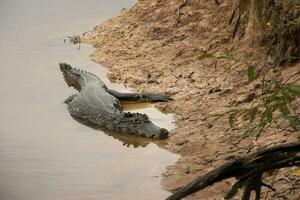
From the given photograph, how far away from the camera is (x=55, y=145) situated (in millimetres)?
6750

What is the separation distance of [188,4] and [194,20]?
645 mm

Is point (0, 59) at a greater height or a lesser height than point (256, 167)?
greater

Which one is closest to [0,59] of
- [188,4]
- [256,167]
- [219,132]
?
[188,4]

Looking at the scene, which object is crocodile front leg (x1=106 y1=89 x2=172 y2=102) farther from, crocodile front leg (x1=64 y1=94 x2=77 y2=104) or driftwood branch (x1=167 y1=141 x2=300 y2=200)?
driftwood branch (x1=167 y1=141 x2=300 y2=200)

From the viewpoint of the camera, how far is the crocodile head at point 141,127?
6689 millimetres

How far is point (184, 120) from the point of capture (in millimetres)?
7070

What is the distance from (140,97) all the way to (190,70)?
3.21 ft

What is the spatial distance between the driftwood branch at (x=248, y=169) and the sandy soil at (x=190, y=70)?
1924 millimetres

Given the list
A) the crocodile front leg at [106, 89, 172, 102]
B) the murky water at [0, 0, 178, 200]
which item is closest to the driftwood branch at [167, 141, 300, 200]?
the murky water at [0, 0, 178, 200]

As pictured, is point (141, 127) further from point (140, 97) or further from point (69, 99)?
point (69, 99)

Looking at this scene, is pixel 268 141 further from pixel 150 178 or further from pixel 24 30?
pixel 24 30

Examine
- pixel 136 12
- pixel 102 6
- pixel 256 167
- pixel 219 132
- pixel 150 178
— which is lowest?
pixel 256 167

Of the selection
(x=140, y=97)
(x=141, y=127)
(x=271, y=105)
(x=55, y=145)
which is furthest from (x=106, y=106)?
(x=271, y=105)

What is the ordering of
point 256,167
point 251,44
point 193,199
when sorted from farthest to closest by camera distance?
point 251,44 → point 193,199 → point 256,167
